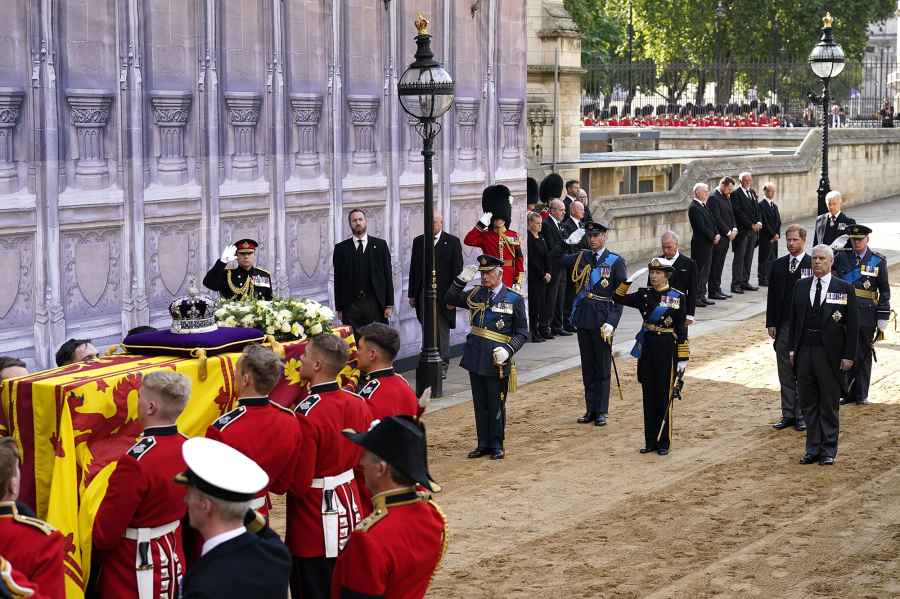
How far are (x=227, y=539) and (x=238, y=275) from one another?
887cm


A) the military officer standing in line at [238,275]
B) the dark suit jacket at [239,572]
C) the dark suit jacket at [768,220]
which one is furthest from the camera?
the dark suit jacket at [768,220]

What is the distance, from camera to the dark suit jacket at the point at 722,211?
79.6ft

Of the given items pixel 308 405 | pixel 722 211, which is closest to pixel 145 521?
pixel 308 405

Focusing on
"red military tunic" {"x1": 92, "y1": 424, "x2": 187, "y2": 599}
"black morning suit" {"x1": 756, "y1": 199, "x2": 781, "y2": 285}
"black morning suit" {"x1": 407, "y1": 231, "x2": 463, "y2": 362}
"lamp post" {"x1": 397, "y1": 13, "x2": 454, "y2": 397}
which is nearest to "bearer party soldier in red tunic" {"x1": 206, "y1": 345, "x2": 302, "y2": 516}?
"red military tunic" {"x1": 92, "y1": 424, "x2": 187, "y2": 599}

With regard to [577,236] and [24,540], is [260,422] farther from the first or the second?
[577,236]

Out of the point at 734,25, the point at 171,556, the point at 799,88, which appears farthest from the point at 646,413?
the point at 734,25

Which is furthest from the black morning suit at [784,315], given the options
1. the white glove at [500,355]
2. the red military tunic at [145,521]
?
the red military tunic at [145,521]

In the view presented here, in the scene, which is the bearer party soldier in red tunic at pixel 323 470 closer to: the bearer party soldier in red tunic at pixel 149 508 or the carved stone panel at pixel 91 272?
the bearer party soldier in red tunic at pixel 149 508

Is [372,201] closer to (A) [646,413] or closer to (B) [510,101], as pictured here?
(B) [510,101]

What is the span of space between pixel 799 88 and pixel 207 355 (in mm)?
48652

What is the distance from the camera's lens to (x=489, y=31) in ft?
61.5

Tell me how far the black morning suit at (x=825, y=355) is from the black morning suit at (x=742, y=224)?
459 inches

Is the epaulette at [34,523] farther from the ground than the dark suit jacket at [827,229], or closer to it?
closer to it

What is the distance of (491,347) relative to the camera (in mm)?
13188
